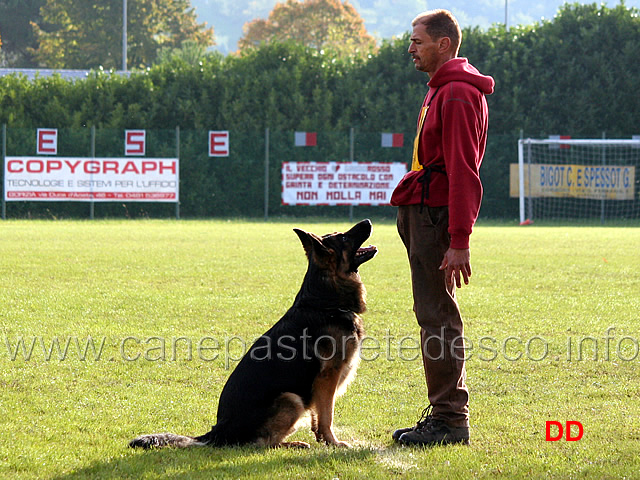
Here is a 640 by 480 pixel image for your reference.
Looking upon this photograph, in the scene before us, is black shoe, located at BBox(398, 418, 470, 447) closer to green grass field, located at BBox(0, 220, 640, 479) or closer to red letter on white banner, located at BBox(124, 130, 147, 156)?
green grass field, located at BBox(0, 220, 640, 479)

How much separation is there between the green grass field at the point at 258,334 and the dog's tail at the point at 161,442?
2.1 inches

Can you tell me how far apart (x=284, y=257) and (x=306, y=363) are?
8.88 metres

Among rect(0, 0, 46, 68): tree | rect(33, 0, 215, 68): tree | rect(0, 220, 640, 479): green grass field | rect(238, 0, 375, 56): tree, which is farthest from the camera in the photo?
rect(238, 0, 375, 56): tree

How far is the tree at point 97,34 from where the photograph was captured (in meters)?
51.5

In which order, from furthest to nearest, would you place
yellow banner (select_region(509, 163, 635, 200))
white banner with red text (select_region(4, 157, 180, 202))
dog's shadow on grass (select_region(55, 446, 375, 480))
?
1. yellow banner (select_region(509, 163, 635, 200))
2. white banner with red text (select_region(4, 157, 180, 202))
3. dog's shadow on grass (select_region(55, 446, 375, 480))

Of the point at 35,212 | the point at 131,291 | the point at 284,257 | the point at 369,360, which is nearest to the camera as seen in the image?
the point at 369,360

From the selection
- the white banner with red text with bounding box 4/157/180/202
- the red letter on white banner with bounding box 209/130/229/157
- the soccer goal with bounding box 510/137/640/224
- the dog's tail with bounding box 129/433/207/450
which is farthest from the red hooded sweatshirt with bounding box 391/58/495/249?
the soccer goal with bounding box 510/137/640/224

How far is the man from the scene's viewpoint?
398cm

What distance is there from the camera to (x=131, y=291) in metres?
9.38

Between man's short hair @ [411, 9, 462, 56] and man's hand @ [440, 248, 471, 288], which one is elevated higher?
man's short hair @ [411, 9, 462, 56]

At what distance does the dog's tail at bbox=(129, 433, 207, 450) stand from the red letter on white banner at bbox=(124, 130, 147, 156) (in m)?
20.0

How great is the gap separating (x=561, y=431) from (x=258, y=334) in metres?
3.28

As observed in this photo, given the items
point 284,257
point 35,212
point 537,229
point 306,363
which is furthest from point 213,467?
point 35,212

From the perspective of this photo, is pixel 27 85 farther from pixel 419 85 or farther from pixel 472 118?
pixel 472 118
